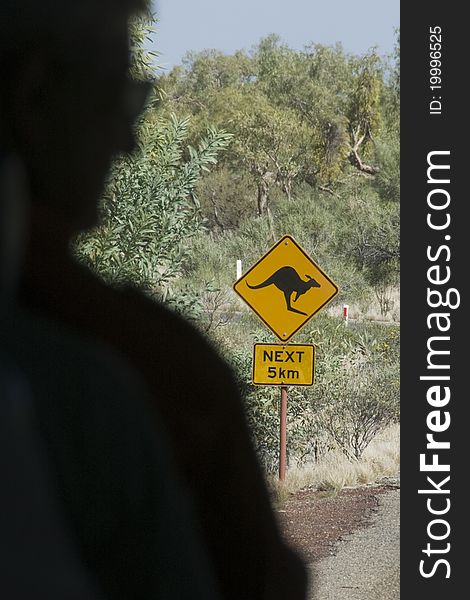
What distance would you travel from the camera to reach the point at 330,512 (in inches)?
117

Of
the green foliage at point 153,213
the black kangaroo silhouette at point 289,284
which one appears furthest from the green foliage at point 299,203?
the black kangaroo silhouette at point 289,284

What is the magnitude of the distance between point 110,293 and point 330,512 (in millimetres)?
2910

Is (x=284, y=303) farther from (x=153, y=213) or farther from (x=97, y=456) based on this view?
(x=97, y=456)

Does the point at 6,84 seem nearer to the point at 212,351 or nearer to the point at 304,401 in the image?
the point at 212,351

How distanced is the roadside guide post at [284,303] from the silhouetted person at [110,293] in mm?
2622

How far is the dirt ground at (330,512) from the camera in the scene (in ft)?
8.40

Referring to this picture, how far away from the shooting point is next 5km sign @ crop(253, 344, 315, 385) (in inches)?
112

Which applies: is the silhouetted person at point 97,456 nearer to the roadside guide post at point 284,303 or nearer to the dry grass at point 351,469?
the roadside guide post at point 284,303

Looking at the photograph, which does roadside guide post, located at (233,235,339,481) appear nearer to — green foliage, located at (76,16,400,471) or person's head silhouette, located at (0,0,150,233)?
green foliage, located at (76,16,400,471)

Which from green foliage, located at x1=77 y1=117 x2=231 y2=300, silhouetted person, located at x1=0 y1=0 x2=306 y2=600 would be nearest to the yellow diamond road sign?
green foliage, located at x1=77 y1=117 x2=231 y2=300

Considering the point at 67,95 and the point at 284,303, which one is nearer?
the point at 67,95

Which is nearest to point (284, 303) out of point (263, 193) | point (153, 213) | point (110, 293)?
point (153, 213)

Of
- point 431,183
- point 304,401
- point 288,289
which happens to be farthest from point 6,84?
point 304,401

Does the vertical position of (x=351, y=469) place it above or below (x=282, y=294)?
below
